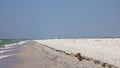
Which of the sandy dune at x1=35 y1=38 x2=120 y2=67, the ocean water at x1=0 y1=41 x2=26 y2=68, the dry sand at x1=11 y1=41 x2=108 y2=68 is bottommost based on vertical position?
the ocean water at x1=0 y1=41 x2=26 y2=68

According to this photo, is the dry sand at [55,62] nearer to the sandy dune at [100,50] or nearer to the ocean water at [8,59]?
the ocean water at [8,59]

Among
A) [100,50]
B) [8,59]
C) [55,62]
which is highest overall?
[100,50]

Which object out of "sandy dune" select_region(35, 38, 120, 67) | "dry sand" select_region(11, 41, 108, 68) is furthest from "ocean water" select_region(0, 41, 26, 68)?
"sandy dune" select_region(35, 38, 120, 67)

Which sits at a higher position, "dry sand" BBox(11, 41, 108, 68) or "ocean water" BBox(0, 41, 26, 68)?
"dry sand" BBox(11, 41, 108, 68)

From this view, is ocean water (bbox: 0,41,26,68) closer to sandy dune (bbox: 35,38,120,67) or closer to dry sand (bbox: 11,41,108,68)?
dry sand (bbox: 11,41,108,68)

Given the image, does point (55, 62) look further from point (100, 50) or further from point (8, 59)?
point (8, 59)

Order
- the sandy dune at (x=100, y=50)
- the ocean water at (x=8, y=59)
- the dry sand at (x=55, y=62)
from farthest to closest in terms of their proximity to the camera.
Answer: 1. the ocean water at (x=8, y=59)
2. the sandy dune at (x=100, y=50)
3. the dry sand at (x=55, y=62)

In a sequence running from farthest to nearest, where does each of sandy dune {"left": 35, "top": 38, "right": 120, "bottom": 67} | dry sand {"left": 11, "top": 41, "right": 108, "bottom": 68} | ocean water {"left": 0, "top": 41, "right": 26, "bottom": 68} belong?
ocean water {"left": 0, "top": 41, "right": 26, "bottom": 68}, sandy dune {"left": 35, "top": 38, "right": 120, "bottom": 67}, dry sand {"left": 11, "top": 41, "right": 108, "bottom": 68}

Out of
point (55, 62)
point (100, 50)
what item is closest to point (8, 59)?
point (55, 62)

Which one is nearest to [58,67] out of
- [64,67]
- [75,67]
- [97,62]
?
[64,67]

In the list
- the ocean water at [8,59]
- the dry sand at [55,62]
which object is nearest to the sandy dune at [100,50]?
the dry sand at [55,62]

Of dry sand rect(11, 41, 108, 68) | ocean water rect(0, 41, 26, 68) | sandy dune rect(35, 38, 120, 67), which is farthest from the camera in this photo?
ocean water rect(0, 41, 26, 68)

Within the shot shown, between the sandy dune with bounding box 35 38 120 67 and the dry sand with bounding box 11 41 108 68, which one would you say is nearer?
the dry sand with bounding box 11 41 108 68

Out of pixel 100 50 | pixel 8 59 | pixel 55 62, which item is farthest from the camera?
pixel 8 59
